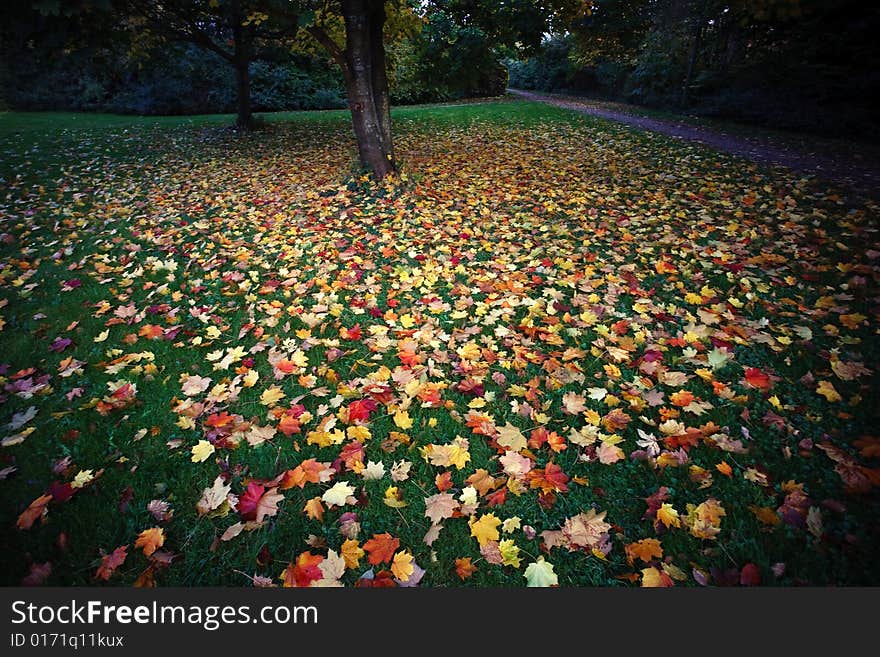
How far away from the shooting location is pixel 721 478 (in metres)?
2.29

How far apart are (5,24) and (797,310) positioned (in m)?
10.6

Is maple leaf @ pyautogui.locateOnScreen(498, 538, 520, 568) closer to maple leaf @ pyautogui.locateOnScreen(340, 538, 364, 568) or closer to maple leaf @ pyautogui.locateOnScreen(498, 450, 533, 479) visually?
maple leaf @ pyautogui.locateOnScreen(498, 450, 533, 479)

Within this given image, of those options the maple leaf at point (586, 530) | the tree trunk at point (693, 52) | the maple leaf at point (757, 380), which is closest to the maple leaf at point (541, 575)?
the maple leaf at point (586, 530)

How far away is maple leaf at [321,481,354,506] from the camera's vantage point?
221 centimetres

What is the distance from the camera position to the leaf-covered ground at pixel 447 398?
2002 millimetres

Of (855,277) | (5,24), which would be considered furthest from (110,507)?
(5,24)

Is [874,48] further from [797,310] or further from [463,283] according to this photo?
[463,283]

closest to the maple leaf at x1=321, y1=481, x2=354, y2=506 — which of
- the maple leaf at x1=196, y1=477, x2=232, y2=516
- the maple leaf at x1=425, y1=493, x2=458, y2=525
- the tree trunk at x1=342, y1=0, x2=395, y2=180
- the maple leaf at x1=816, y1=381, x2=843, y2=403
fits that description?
the maple leaf at x1=425, y1=493, x2=458, y2=525

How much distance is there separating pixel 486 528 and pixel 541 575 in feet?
1.04

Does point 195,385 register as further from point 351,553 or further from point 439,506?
point 439,506

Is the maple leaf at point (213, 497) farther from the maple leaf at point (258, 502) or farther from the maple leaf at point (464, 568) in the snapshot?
the maple leaf at point (464, 568)

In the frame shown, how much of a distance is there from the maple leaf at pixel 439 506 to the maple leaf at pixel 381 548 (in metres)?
0.21

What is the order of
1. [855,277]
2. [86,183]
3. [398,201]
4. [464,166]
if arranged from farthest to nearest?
[464,166] → [86,183] → [398,201] → [855,277]

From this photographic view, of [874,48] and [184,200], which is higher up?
[874,48]
